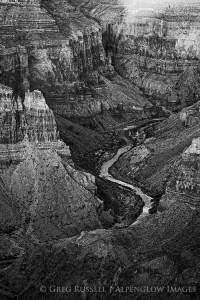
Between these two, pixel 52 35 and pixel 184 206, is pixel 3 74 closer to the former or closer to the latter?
pixel 52 35

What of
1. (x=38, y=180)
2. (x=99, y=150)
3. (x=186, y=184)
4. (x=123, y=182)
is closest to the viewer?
(x=186, y=184)

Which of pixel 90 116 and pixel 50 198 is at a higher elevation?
pixel 50 198

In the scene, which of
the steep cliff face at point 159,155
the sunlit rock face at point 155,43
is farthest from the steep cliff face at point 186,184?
the sunlit rock face at point 155,43

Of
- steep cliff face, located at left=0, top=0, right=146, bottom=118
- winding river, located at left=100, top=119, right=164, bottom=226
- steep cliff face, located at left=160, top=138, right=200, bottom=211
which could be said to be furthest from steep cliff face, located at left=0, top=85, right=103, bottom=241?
steep cliff face, located at left=0, top=0, right=146, bottom=118

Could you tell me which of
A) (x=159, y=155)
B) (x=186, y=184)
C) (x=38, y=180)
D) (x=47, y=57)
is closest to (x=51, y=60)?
(x=47, y=57)

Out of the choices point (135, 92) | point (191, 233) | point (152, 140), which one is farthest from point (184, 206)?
point (135, 92)

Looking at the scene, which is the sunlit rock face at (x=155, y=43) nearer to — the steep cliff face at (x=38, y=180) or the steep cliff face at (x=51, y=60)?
the steep cliff face at (x=51, y=60)

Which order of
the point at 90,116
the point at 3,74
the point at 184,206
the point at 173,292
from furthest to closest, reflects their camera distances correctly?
the point at 90,116, the point at 3,74, the point at 184,206, the point at 173,292

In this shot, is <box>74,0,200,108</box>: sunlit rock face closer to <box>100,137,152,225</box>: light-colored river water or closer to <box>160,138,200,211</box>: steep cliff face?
<box>100,137,152,225</box>: light-colored river water

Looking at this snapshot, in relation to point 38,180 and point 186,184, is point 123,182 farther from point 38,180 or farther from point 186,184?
point 186,184
